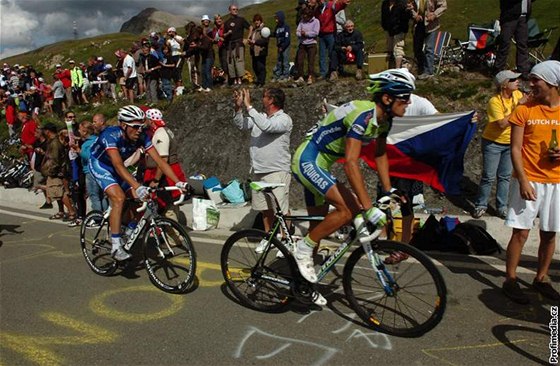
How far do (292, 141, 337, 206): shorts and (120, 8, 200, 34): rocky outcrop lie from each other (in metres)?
75.7

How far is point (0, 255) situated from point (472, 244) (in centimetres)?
666

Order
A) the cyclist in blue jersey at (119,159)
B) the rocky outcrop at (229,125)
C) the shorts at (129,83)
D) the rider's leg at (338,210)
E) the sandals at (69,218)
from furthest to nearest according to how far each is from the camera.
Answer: the shorts at (129,83) < the rocky outcrop at (229,125) < the sandals at (69,218) < the cyclist in blue jersey at (119,159) < the rider's leg at (338,210)

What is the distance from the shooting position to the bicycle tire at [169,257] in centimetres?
474

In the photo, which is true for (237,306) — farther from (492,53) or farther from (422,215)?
(492,53)

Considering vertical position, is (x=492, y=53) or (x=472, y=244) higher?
(x=492, y=53)

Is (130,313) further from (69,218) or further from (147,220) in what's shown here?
(69,218)

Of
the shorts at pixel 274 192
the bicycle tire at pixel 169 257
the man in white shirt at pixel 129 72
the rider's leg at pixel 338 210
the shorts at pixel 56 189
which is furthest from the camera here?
the man in white shirt at pixel 129 72

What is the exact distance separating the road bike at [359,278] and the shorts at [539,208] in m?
1.31

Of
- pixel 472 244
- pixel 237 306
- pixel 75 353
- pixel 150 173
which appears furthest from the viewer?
pixel 150 173

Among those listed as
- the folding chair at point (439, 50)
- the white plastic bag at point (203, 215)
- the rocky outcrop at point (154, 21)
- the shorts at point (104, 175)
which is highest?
the rocky outcrop at point (154, 21)

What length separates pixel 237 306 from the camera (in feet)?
14.6

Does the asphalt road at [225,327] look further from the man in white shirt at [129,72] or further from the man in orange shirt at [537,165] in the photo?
the man in white shirt at [129,72]

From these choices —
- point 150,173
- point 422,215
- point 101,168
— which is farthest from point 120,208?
point 422,215

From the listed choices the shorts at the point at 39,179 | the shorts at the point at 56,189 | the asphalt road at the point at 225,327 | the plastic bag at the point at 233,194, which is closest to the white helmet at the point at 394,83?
the asphalt road at the point at 225,327
